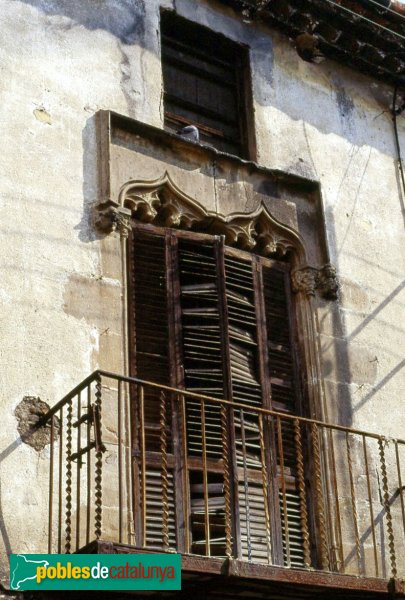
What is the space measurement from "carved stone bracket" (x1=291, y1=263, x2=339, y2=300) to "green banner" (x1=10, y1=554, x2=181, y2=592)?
333 cm

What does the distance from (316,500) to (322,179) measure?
2.98m

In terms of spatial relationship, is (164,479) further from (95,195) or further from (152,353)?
(95,195)

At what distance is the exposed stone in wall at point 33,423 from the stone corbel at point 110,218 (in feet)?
5.14

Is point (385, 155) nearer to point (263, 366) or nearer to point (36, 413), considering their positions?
point (263, 366)

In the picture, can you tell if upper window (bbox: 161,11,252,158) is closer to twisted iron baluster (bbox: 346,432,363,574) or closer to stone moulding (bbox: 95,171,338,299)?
stone moulding (bbox: 95,171,338,299)

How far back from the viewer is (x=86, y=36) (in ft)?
34.2

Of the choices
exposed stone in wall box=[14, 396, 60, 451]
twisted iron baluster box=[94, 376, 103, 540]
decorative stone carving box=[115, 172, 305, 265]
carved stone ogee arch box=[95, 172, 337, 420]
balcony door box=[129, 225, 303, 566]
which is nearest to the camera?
twisted iron baluster box=[94, 376, 103, 540]

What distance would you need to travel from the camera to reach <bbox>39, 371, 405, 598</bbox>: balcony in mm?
8477

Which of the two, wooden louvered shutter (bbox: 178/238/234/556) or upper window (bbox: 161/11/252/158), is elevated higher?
upper window (bbox: 161/11/252/158)

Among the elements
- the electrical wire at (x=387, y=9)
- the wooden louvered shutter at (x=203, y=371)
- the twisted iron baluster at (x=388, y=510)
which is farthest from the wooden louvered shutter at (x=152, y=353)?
the electrical wire at (x=387, y=9)

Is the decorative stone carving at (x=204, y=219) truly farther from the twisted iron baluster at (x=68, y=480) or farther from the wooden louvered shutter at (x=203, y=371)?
the twisted iron baluster at (x=68, y=480)

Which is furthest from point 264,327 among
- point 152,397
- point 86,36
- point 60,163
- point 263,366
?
point 86,36

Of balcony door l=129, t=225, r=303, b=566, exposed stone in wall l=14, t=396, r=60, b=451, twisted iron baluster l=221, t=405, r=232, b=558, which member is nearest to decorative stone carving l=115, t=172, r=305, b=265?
balcony door l=129, t=225, r=303, b=566

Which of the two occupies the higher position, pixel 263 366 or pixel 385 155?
pixel 385 155
